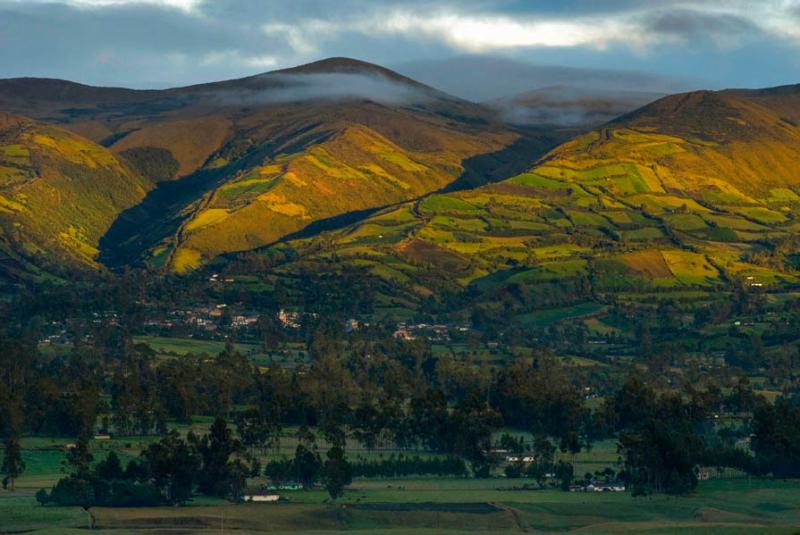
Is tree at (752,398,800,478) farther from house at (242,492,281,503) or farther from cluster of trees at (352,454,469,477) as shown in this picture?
house at (242,492,281,503)

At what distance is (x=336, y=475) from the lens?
90062 millimetres

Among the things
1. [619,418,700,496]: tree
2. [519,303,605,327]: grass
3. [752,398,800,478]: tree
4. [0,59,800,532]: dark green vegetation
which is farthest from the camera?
[519,303,605,327]: grass

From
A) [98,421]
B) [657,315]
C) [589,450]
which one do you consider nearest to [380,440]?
[589,450]

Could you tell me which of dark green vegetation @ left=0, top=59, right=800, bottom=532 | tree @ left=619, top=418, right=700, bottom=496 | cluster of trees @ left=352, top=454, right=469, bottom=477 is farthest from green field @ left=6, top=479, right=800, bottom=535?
cluster of trees @ left=352, top=454, right=469, bottom=477

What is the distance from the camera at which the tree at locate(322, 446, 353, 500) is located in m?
89.1

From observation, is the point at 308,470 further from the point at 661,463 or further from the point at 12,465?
the point at 661,463

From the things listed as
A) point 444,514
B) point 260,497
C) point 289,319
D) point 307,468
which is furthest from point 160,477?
point 289,319

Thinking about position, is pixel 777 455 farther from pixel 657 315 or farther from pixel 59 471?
pixel 657 315

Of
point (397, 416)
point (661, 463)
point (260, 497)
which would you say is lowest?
point (260, 497)

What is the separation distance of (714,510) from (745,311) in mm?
110145

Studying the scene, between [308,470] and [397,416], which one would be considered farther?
[397,416]

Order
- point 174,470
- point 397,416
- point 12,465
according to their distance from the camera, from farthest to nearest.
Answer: point 397,416 < point 12,465 < point 174,470

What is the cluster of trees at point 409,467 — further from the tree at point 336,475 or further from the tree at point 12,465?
the tree at point 12,465

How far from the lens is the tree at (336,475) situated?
89.1 meters
